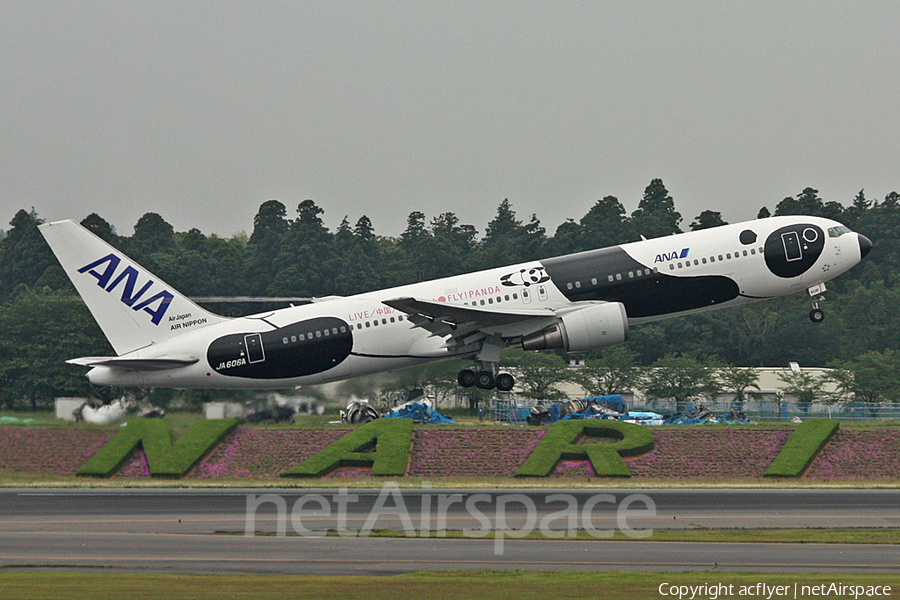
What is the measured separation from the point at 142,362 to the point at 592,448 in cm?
2484

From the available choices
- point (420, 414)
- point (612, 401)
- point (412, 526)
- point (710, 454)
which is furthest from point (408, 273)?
point (412, 526)

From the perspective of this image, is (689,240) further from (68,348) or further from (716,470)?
(68,348)

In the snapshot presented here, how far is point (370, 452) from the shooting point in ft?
206

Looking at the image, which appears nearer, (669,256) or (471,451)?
(669,256)

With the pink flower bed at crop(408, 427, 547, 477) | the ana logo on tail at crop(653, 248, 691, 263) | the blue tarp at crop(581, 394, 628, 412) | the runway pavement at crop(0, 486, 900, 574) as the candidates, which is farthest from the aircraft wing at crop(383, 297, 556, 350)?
the blue tarp at crop(581, 394, 628, 412)

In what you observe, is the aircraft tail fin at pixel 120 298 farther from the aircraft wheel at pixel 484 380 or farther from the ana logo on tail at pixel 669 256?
the ana logo on tail at pixel 669 256

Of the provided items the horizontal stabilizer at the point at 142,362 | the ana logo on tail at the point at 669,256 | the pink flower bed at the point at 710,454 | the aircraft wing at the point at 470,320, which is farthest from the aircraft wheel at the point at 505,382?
the horizontal stabilizer at the point at 142,362

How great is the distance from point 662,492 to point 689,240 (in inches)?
502

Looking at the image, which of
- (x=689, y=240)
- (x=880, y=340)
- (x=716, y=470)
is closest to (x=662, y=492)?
(x=716, y=470)

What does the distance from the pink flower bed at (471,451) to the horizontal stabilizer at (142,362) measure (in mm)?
14677

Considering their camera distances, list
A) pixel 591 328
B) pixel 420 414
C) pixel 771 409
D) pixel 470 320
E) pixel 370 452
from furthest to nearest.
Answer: pixel 771 409 < pixel 420 414 < pixel 370 452 < pixel 470 320 < pixel 591 328

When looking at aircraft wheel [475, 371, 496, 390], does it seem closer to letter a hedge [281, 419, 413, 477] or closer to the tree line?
letter a hedge [281, 419, 413, 477]

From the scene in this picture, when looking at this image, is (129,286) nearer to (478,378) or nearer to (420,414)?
(478,378)

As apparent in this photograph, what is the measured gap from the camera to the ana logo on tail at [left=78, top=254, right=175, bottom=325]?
2147 inches
